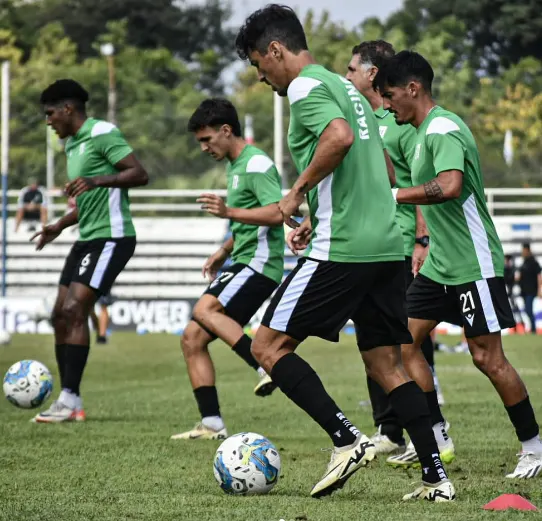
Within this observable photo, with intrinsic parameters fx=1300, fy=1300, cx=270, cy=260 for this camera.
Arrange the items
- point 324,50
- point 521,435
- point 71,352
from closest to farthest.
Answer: point 521,435, point 71,352, point 324,50

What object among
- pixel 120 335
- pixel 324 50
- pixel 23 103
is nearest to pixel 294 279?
pixel 120 335

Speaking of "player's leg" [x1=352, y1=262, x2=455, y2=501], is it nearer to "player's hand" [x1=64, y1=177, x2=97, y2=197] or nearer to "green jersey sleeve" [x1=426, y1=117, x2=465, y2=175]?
"green jersey sleeve" [x1=426, y1=117, x2=465, y2=175]

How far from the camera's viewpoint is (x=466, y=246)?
297 inches

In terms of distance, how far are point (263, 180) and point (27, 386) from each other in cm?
273

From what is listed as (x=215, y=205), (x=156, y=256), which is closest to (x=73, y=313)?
(x=215, y=205)

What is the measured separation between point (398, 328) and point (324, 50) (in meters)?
53.6

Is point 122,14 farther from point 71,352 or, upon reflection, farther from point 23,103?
point 71,352

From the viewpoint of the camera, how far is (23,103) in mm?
53844

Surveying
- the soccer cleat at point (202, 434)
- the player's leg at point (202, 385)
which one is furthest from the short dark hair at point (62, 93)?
the soccer cleat at point (202, 434)

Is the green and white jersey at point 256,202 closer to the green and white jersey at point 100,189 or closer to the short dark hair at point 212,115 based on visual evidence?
the short dark hair at point 212,115

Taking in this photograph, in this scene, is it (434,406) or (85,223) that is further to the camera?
(85,223)

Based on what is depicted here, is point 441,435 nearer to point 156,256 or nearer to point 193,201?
point 156,256

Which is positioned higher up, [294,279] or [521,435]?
[294,279]

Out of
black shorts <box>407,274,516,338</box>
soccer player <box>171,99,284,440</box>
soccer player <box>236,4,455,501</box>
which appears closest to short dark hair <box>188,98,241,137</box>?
soccer player <box>171,99,284,440</box>
